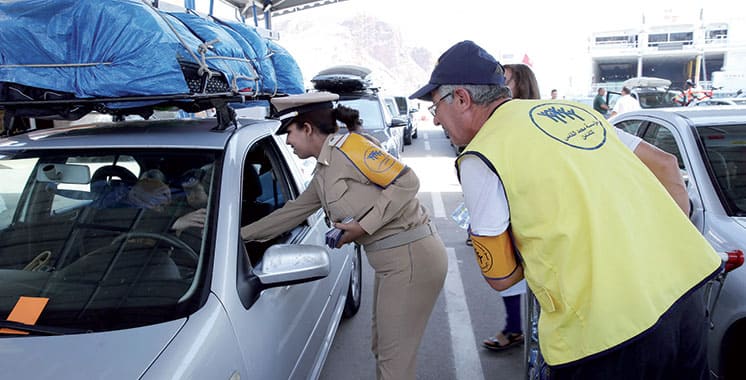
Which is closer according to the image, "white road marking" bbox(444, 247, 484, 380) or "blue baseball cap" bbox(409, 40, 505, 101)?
"blue baseball cap" bbox(409, 40, 505, 101)

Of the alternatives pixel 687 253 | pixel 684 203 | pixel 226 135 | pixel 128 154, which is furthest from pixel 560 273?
pixel 128 154

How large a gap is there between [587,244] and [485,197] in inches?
10.9

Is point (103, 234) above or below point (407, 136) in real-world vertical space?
above

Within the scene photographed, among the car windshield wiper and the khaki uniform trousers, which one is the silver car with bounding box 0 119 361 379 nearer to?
the car windshield wiper

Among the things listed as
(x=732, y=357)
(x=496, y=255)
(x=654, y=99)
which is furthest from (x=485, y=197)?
(x=654, y=99)

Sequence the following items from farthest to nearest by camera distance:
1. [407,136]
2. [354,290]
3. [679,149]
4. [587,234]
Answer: [407,136], [354,290], [679,149], [587,234]

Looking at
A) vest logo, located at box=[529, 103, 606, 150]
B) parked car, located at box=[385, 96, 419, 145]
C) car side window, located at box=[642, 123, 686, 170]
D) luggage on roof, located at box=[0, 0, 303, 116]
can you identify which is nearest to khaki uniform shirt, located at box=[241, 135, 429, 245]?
luggage on roof, located at box=[0, 0, 303, 116]

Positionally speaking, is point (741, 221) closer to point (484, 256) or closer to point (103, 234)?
point (484, 256)

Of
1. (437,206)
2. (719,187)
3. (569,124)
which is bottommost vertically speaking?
(437,206)

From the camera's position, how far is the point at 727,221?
2.68 m

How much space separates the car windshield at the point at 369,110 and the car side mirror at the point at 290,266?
607 cm

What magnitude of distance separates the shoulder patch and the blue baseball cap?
0.66 m

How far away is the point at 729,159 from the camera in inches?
122

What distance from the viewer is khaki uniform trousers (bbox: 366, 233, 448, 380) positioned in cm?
229
